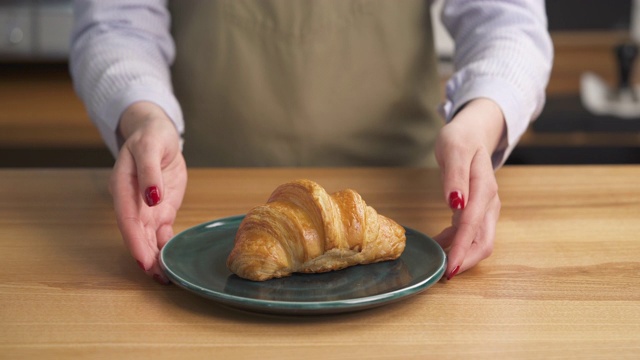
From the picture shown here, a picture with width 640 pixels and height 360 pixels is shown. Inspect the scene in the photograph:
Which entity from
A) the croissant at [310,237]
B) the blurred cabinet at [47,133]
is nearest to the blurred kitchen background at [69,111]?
the blurred cabinet at [47,133]

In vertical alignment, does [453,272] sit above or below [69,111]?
above

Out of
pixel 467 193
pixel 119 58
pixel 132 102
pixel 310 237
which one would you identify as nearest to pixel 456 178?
pixel 467 193

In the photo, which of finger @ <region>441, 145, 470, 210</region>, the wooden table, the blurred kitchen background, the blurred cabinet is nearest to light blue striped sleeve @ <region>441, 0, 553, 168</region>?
the wooden table

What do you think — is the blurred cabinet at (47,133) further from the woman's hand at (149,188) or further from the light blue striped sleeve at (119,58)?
the woman's hand at (149,188)

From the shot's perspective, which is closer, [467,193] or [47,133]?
[467,193]

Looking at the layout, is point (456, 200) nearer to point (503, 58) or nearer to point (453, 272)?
point (453, 272)

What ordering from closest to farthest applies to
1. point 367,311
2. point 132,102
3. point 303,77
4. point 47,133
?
1. point 367,311
2. point 132,102
3. point 303,77
4. point 47,133

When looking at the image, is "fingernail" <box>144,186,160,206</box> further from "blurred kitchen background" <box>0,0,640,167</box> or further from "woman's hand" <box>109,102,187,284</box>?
"blurred kitchen background" <box>0,0,640,167</box>
